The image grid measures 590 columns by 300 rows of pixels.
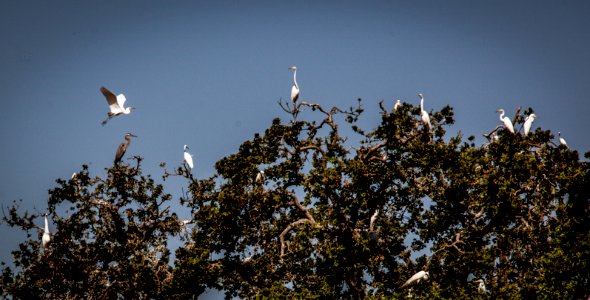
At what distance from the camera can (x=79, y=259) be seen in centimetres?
1609

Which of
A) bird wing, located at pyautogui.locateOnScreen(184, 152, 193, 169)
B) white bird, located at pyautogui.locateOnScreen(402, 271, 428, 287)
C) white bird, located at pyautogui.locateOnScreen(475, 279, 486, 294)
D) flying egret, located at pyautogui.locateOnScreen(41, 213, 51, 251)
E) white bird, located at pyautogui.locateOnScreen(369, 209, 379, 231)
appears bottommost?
white bird, located at pyautogui.locateOnScreen(475, 279, 486, 294)

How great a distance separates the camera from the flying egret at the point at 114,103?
1550 centimetres

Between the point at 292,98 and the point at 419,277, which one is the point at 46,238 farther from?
the point at 419,277

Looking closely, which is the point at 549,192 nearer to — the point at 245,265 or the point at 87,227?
the point at 245,265

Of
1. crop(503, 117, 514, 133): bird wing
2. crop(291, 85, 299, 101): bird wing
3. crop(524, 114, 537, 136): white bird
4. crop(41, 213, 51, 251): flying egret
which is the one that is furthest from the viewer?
crop(291, 85, 299, 101): bird wing

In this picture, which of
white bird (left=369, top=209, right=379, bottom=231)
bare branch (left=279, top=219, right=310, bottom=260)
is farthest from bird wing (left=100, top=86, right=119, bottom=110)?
white bird (left=369, top=209, right=379, bottom=231)

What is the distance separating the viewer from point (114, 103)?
15914 millimetres

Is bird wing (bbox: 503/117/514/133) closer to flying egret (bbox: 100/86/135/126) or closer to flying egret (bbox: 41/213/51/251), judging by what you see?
flying egret (bbox: 100/86/135/126)

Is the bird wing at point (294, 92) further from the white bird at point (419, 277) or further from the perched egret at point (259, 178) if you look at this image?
the white bird at point (419, 277)

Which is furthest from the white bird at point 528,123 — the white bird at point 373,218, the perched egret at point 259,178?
Result: the perched egret at point 259,178

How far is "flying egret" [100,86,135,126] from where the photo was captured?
1550 centimetres

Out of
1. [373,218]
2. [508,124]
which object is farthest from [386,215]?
[508,124]

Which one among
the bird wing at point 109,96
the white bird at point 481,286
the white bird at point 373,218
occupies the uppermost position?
the bird wing at point 109,96

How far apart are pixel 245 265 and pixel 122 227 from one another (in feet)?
15.9
